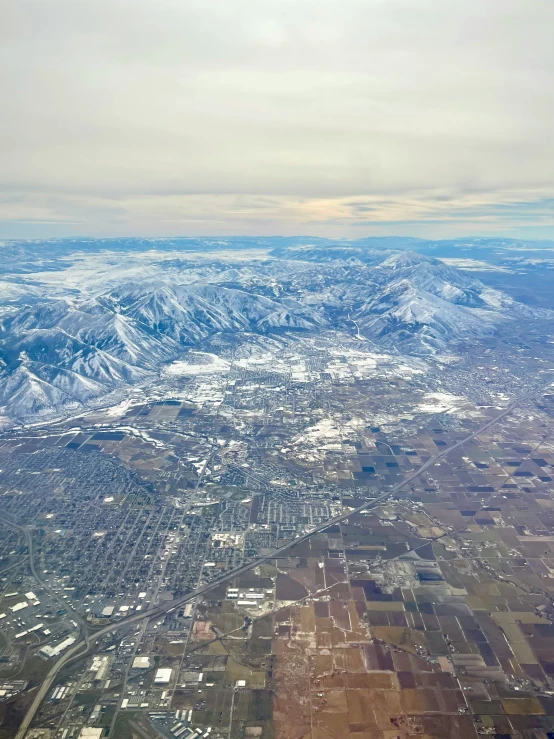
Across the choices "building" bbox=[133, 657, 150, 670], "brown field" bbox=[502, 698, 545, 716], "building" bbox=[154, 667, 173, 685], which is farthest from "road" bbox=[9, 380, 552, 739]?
"brown field" bbox=[502, 698, 545, 716]

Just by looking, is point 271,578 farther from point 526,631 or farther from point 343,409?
point 343,409

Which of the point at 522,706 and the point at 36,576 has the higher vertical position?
the point at 36,576

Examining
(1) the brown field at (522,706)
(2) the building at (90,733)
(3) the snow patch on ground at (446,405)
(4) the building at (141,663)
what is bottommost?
(1) the brown field at (522,706)

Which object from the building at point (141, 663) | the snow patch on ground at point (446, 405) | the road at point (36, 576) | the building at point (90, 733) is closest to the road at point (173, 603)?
the road at point (36, 576)

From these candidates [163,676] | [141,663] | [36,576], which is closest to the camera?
[163,676]

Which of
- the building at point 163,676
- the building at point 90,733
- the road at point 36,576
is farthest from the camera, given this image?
the road at point 36,576

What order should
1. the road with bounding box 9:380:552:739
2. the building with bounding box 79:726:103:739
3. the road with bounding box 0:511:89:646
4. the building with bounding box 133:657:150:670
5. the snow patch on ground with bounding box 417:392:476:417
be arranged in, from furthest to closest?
the snow patch on ground with bounding box 417:392:476:417 → the road with bounding box 0:511:89:646 → the building with bounding box 133:657:150:670 → the road with bounding box 9:380:552:739 → the building with bounding box 79:726:103:739

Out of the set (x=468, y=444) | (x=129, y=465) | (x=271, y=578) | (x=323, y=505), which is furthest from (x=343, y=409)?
(x=271, y=578)

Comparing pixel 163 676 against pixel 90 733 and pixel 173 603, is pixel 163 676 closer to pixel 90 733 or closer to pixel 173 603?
pixel 90 733

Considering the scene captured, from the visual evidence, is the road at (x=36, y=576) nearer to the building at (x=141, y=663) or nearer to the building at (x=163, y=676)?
the building at (x=141, y=663)

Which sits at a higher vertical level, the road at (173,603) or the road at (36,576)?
the road at (36,576)

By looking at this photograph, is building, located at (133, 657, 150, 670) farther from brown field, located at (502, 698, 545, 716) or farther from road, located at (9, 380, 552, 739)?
brown field, located at (502, 698, 545, 716)

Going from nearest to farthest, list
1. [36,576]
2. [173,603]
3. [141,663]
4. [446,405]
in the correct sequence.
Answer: [141,663]
[173,603]
[36,576]
[446,405]

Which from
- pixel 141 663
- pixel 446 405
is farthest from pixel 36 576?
pixel 446 405
